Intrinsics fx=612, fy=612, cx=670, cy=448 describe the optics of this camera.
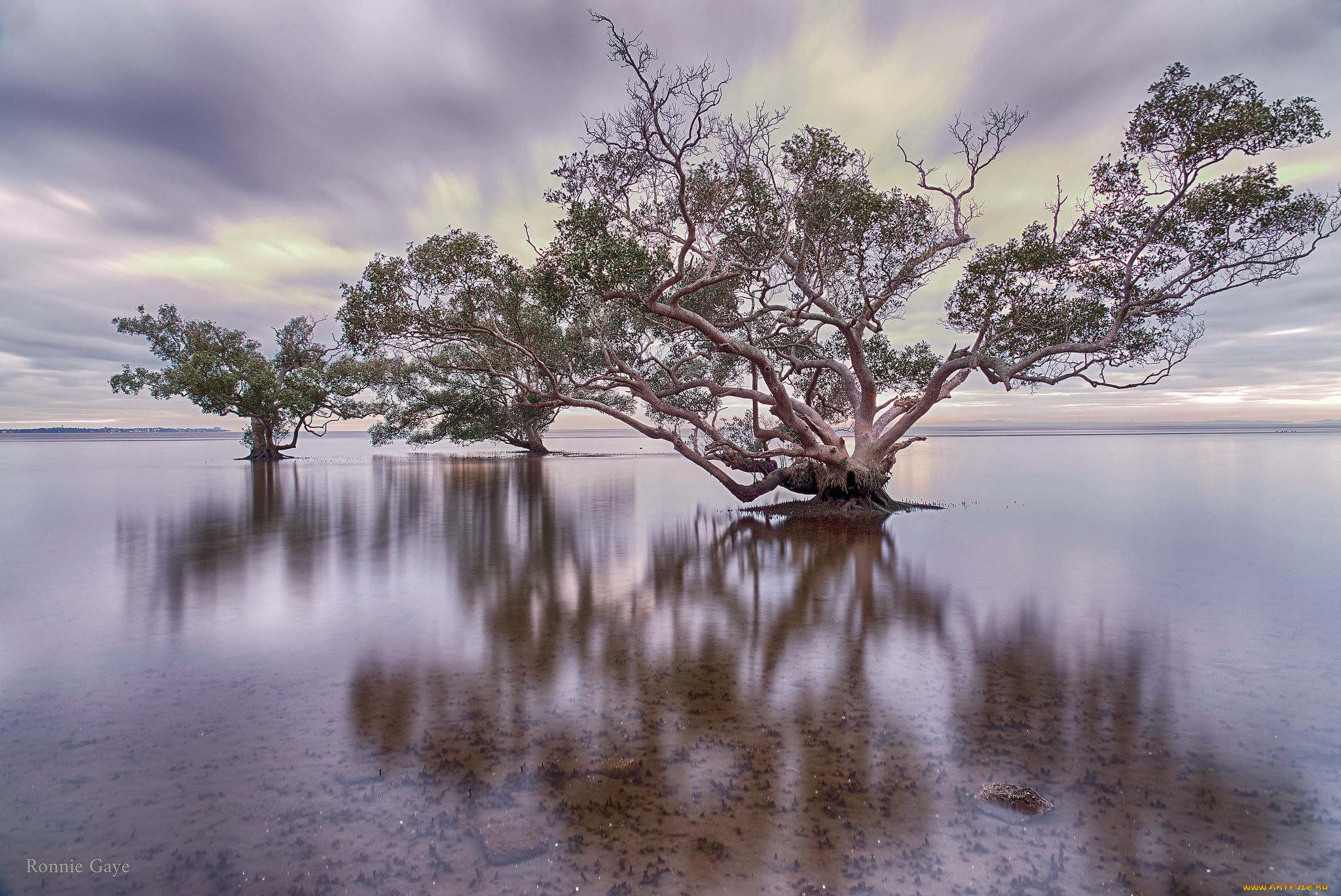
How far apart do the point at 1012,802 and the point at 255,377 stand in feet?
139

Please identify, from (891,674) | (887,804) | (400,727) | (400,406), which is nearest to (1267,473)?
(891,674)

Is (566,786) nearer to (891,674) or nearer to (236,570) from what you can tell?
(891,674)

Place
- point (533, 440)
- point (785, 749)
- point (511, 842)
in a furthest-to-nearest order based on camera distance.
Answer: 1. point (533, 440)
2. point (785, 749)
3. point (511, 842)

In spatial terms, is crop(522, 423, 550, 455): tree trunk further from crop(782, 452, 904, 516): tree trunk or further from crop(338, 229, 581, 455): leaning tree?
crop(782, 452, 904, 516): tree trunk

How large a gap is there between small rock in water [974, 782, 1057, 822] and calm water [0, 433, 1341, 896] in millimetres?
77

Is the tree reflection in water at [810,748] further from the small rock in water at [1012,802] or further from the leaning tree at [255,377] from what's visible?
the leaning tree at [255,377]

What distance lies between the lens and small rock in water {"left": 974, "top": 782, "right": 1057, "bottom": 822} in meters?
3.41

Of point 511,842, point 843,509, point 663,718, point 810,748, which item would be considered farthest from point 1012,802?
point 843,509

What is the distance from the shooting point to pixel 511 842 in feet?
10.4

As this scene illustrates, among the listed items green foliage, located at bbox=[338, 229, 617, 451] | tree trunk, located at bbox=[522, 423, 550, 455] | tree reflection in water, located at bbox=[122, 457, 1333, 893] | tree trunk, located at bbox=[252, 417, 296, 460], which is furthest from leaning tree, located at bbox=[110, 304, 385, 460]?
tree reflection in water, located at bbox=[122, 457, 1333, 893]

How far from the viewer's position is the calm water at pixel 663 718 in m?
3.07

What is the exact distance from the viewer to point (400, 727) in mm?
4441

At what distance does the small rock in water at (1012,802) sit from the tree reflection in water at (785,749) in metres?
0.09
